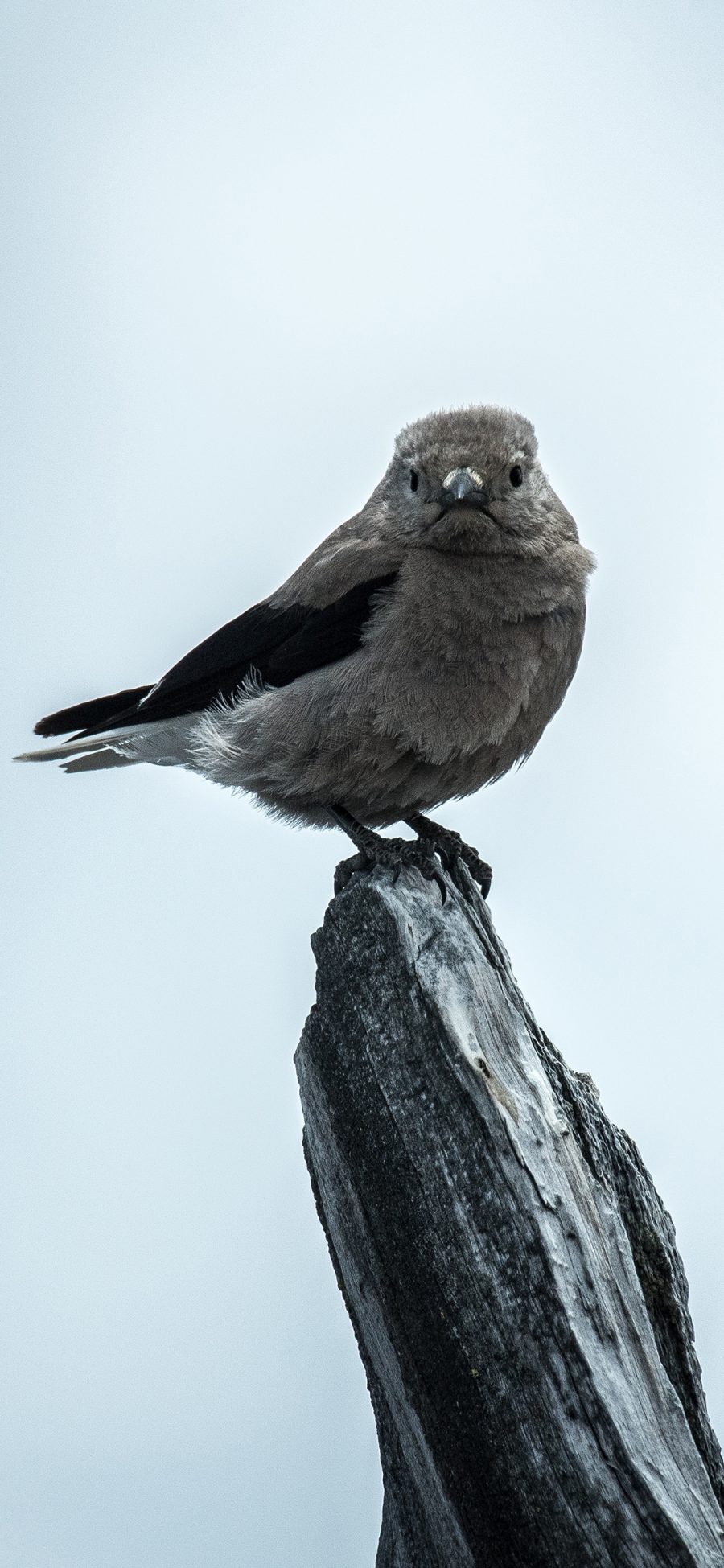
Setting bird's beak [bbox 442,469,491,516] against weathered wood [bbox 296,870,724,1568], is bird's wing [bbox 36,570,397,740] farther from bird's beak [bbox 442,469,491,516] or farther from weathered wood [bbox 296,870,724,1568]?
weathered wood [bbox 296,870,724,1568]

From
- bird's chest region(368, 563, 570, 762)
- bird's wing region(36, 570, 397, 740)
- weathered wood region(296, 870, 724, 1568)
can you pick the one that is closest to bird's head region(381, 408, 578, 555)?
bird's chest region(368, 563, 570, 762)

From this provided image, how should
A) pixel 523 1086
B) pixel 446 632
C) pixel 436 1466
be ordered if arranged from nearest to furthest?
pixel 436 1466 < pixel 523 1086 < pixel 446 632

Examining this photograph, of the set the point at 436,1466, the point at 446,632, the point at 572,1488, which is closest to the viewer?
the point at 572,1488

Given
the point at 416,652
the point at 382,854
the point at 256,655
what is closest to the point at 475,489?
the point at 416,652

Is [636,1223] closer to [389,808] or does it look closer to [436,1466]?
[436,1466]

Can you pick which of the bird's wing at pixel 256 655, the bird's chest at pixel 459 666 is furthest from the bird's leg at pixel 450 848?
the bird's wing at pixel 256 655

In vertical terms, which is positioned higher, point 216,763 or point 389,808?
point 216,763

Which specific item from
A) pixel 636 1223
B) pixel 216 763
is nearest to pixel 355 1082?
pixel 636 1223
